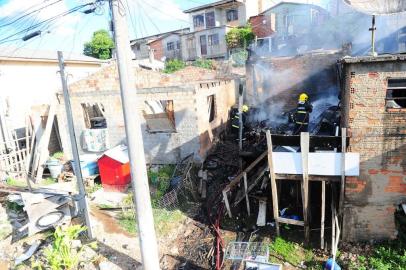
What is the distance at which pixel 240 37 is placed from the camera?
33.4 m

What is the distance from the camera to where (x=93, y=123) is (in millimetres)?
15844

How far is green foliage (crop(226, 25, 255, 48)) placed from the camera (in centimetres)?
3306

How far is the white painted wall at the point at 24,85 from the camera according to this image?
15.7 metres

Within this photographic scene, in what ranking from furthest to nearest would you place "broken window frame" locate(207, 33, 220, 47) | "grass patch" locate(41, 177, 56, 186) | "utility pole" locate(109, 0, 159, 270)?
"broken window frame" locate(207, 33, 220, 47) < "grass patch" locate(41, 177, 56, 186) < "utility pole" locate(109, 0, 159, 270)

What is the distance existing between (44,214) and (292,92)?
1360 cm

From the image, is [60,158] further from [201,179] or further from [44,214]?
[201,179]

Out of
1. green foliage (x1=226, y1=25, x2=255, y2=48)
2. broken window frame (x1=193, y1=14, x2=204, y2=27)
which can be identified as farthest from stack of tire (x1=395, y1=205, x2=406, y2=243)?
broken window frame (x1=193, y1=14, x2=204, y2=27)

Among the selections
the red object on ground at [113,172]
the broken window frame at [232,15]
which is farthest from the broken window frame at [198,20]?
the red object on ground at [113,172]

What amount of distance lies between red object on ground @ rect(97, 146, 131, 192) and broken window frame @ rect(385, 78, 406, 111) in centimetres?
894

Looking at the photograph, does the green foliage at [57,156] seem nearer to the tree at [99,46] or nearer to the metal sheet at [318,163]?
the metal sheet at [318,163]

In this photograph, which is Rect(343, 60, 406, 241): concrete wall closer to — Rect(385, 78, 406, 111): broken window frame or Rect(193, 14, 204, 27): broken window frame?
Rect(385, 78, 406, 111): broken window frame

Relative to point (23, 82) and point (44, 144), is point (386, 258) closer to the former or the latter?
point (44, 144)

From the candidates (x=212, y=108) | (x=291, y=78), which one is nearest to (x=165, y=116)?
(x=212, y=108)

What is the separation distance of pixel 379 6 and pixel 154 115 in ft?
29.4
